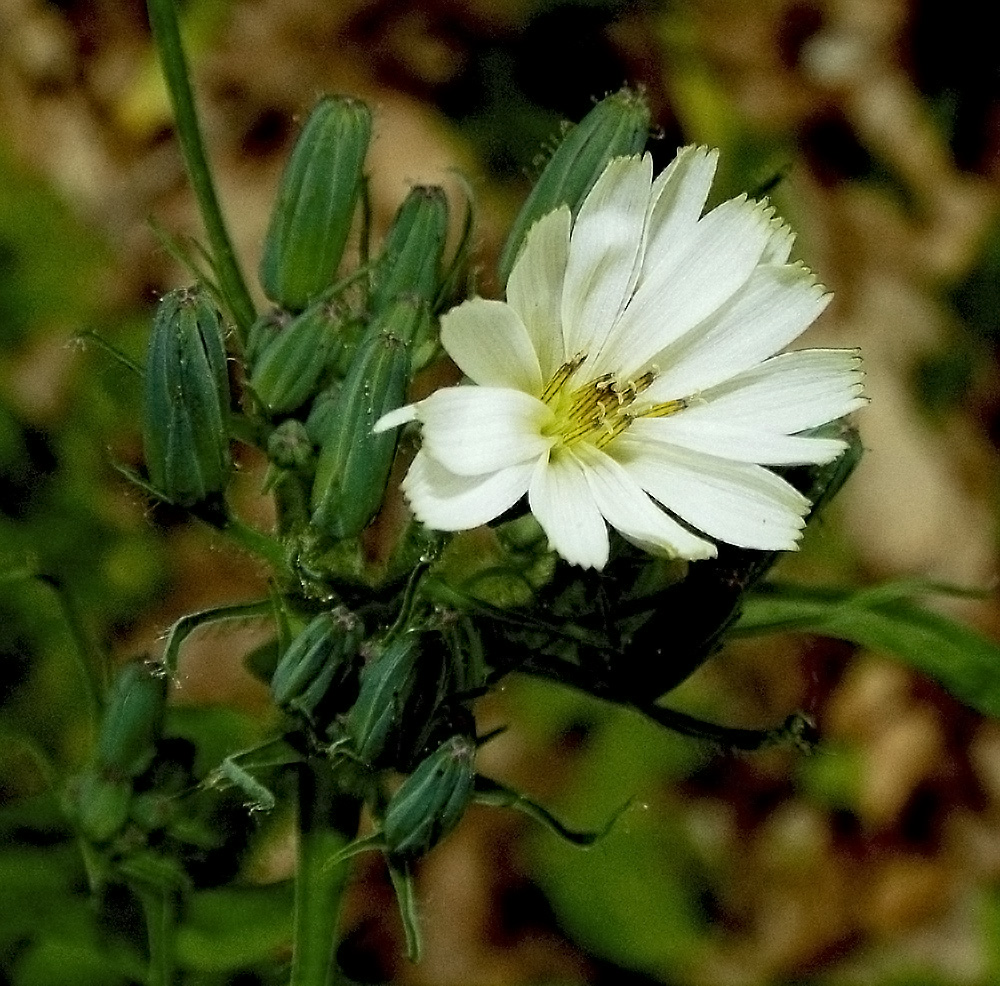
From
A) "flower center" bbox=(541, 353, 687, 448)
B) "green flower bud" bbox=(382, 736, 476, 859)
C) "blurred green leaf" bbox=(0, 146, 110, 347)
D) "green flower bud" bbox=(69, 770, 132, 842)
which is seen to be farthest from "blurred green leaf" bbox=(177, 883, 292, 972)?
"blurred green leaf" bbox=(0, 146, 110, 347)

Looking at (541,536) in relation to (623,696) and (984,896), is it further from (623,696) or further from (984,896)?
(984,896)

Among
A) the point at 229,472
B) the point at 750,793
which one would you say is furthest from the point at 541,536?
the point at 750,793

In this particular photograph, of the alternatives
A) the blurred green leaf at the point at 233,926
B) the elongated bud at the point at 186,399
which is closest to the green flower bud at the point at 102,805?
the blurred green leaf at the point at 233,926

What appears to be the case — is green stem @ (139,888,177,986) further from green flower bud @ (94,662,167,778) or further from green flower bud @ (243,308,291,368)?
green flower bud @ (243,308,291,368)

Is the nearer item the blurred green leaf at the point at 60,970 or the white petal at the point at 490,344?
the white petal at the point at 490,344

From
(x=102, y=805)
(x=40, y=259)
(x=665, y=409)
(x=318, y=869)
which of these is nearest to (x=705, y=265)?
(x=665, y=409)

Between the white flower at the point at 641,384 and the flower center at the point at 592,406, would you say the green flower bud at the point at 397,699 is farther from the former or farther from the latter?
the flower center at the point at 592,406

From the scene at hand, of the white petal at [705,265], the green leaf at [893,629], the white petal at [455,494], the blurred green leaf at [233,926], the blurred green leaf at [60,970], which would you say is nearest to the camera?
the white petal at [455,494]
